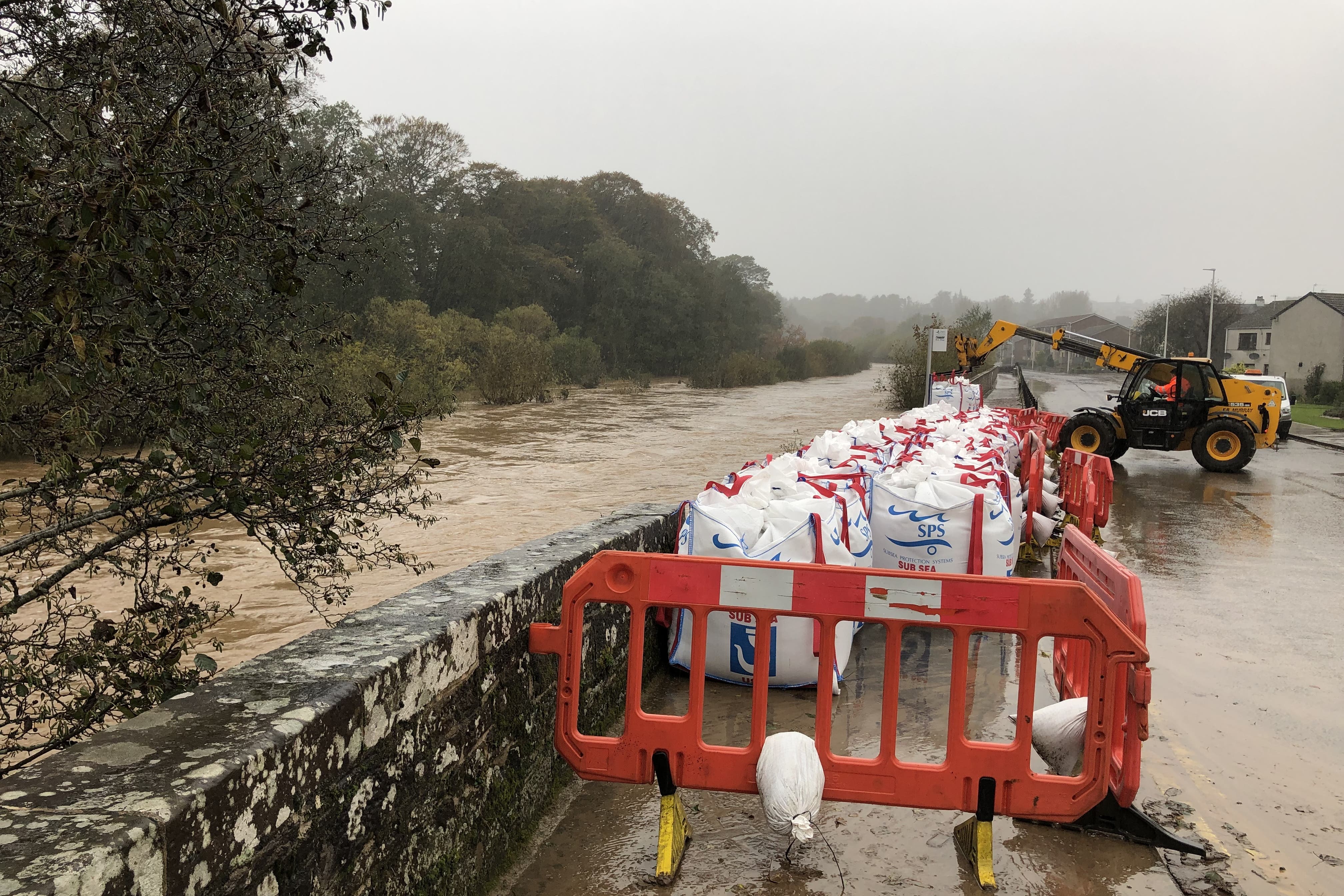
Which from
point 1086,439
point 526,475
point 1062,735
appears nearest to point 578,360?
point 526,475

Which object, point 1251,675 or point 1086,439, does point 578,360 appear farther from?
point 1251,675

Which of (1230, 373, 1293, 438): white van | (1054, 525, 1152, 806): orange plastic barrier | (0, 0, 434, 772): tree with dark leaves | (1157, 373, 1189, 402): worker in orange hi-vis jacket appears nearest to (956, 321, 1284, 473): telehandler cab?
(1157, 373, 1189, 402): worker in orange hi-vis jacket

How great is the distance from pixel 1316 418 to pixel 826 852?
3506 cm

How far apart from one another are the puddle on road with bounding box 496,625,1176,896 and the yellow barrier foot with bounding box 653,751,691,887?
0.11 feet

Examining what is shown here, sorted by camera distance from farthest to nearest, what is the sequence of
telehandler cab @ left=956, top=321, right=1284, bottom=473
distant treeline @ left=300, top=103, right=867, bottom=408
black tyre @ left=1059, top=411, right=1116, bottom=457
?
distant treeline @ left=300, top=103, right=867, bottom=408 < black tyre @ left=1059, top=411, right=1116, bottom=457 < telehandler cab @ left=956, top=321, right=1284, bottom=473

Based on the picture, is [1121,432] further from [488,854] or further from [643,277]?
[643,277]

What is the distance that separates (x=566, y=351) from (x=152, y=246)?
145 ft

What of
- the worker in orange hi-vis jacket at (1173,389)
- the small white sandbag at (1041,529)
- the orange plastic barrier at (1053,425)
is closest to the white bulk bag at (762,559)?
the small white sandbag at (1041,529)

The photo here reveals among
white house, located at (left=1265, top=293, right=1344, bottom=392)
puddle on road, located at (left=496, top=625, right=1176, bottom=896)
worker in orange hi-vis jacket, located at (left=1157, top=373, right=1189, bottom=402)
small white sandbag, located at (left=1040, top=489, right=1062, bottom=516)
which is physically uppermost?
white house, located at (left=1265, top=293, right=1344, bottom=392)

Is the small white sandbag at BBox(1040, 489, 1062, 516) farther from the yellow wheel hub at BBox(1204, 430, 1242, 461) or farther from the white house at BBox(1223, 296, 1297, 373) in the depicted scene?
the white house at BBox(1223, 296, 1297, 373)

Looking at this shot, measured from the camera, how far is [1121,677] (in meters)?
3.02

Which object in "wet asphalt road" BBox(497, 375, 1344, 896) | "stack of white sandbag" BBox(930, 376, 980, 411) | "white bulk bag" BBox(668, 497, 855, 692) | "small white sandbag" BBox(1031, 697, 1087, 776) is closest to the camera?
"wet asphalt road" BBox(497, 375, 1344, 896)

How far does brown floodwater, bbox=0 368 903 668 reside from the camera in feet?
23.2

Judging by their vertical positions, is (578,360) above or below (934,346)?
below
